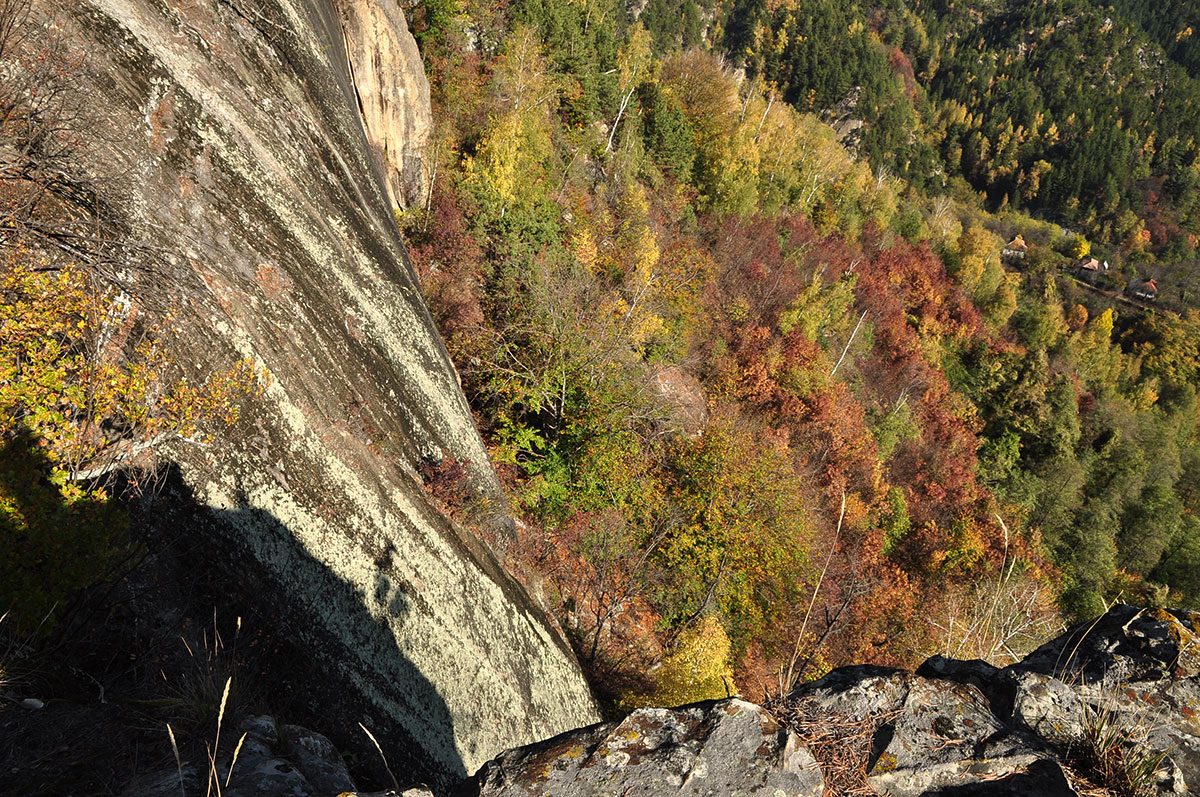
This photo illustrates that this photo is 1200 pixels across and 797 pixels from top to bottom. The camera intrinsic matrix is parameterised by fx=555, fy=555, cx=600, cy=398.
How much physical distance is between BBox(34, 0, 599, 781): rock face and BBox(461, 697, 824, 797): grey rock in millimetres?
4918

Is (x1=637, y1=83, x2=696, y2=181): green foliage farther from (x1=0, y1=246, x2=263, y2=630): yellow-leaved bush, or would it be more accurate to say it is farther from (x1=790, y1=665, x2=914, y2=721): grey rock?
(x1=790, y1=665, x2=914, y2=721): grey rock

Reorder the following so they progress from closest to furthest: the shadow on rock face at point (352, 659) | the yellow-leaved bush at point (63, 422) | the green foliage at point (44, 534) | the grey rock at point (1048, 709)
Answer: the grey rock at point (1048, 709) → the green foliage at point (44, 534) → the yellow-leaved bush at point (63, 422) → the shadow on rock face at point (352, 659)

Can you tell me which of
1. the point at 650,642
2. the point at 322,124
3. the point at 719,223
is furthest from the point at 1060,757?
the point at 719,223

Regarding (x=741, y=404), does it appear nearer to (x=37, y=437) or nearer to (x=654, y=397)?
(x=654, y=397)

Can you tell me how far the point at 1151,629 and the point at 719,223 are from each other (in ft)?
133

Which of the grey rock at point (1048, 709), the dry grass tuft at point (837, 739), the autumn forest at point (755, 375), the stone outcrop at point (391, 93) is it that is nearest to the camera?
the dry grass tuft at point (837, 739)

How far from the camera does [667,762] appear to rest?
3180 mm

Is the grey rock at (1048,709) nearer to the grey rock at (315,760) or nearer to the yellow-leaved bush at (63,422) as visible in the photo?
the grey rock at (315,760)

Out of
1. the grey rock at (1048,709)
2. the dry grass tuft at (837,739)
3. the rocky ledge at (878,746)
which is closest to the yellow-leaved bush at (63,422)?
the rocky ledge at (878,746)

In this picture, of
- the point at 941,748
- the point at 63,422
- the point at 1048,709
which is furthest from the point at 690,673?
the point at 63,422

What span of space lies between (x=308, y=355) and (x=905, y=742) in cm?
831

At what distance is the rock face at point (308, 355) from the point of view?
6.67 metres

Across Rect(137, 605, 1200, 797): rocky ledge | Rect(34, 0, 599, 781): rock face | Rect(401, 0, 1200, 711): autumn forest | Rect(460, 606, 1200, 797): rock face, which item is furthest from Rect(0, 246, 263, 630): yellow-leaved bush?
Rect(401, 0, 1200, 711): autumn forest

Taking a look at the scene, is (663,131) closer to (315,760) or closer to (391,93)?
(391,93)
